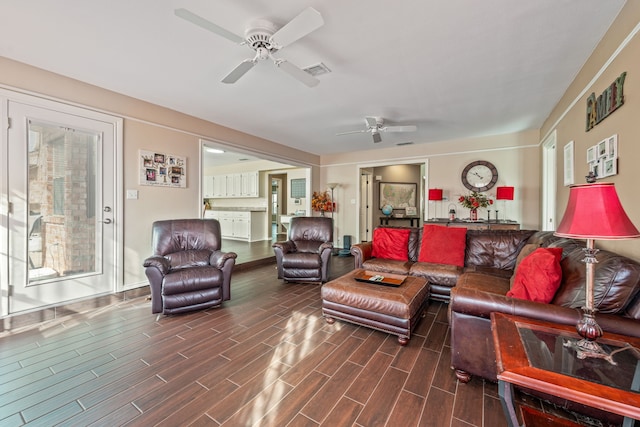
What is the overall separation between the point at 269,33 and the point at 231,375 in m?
2.55

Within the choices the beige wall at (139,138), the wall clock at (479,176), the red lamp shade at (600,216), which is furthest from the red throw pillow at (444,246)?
the beige wall at (139,138)

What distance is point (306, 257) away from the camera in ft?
13.0

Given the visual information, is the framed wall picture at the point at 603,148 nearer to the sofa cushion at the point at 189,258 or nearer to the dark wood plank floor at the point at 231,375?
the dark wood plank floor at the point at 231,375

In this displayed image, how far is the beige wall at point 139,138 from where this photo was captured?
8.82 ft

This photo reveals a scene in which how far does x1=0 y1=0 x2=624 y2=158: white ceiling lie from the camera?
6.07ft

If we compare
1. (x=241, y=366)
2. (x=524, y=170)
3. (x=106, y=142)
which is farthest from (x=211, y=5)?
(x=524, y=170)

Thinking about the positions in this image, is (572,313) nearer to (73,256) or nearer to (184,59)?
(184,59)

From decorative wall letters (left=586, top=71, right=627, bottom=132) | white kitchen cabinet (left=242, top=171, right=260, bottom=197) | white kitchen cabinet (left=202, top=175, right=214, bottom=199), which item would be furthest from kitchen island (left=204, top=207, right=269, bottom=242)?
decorative wall letters (left=586, top=71, right=627, bottom=132)

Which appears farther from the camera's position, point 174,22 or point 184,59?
point 184,59

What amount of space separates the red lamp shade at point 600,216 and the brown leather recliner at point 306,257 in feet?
9.99

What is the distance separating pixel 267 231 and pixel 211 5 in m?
6.76

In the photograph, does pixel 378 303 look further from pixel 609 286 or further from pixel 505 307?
pixel 609 286

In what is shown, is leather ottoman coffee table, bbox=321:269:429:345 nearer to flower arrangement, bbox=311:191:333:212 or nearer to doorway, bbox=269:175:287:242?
flower arrangement, bbox=311:191:333:212

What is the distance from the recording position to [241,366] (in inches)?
77.4
